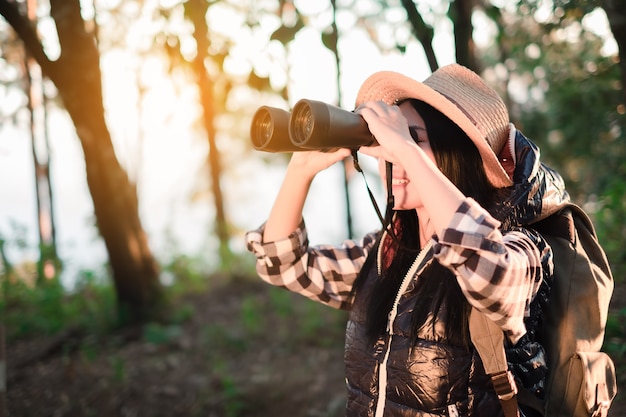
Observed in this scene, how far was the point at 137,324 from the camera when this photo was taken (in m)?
4.67

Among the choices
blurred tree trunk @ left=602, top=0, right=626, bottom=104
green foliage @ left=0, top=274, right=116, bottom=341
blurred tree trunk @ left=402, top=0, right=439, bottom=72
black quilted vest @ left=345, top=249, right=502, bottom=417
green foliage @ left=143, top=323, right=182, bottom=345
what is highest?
blurred tree trunk @ left=402, top=0, right=439, bottom=72

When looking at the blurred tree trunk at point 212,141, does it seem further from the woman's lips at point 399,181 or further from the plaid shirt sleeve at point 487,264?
the plaid shirt sleeve at point 487,264

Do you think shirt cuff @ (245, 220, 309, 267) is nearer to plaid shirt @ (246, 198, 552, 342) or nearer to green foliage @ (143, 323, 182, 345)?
plaid shirt @ (246, 198, 552, 342)

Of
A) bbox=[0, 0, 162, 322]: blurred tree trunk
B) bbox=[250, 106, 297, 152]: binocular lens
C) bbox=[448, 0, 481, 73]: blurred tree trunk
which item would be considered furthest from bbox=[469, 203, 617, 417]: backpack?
bbox=[0, 0, 162, 322]: blurred tree trunk

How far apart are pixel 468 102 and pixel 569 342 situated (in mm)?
614

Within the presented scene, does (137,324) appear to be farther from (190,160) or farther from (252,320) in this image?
(190,160)

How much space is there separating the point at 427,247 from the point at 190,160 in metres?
12.3

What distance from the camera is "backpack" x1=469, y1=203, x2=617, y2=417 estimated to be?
1276 millimetres

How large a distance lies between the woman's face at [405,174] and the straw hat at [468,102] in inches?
2.0

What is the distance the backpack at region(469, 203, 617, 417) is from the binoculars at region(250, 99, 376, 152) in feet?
1.69

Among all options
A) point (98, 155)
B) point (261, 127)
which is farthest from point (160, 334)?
point (261, 127)

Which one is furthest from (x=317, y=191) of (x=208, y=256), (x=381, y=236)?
(x=381, y=236)

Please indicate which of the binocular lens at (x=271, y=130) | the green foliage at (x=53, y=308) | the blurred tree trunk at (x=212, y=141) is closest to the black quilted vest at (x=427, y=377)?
the binocular lens at (x=271, y=130)

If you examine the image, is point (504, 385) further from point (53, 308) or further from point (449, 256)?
point (53, 308)
